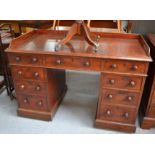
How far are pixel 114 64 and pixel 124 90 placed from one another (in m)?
0.26

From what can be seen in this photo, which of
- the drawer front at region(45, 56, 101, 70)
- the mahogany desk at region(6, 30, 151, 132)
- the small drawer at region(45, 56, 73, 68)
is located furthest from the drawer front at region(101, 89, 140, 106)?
the small drawer at region(45, 56, 73, 68)

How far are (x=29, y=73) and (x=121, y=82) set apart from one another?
0.81 m

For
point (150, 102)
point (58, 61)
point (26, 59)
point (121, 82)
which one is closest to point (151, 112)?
point (150, 102)

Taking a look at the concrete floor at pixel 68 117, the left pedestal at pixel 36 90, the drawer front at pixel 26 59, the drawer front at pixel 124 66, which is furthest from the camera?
the concrete floor at pixel 68 117

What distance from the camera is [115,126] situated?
1636 mm

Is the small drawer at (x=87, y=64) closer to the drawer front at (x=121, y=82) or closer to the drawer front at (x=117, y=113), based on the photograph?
the drawer front at (x=121, y=82)

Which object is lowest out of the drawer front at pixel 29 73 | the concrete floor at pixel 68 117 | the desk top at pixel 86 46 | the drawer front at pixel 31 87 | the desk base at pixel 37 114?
the concrete floor at pixel 68 117

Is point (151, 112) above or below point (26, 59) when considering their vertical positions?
below

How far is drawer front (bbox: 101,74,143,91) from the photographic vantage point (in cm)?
137

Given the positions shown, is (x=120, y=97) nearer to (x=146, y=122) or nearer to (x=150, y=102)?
(x=150, y=102)

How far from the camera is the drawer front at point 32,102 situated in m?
1.69

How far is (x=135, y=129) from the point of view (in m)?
1.62

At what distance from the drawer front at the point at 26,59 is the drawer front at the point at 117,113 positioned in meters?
0.69

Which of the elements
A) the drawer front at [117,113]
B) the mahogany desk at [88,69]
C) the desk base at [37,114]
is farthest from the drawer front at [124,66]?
the desk base at [37,114]
